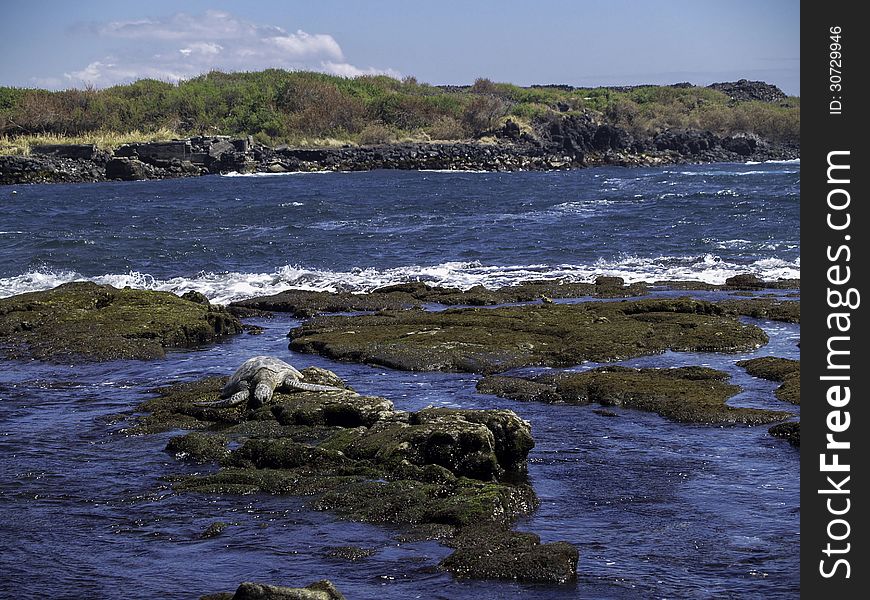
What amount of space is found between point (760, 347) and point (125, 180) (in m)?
63.6

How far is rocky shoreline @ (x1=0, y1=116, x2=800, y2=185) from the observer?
74.8m

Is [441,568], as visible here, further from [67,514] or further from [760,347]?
[760,347]

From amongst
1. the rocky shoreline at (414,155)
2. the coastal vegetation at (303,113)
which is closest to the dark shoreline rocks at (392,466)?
the rocky shoreline at (414,155)

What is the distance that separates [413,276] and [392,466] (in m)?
16.8

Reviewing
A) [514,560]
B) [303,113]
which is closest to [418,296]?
[514,560]

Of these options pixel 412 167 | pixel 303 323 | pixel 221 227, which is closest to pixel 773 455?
pixel 303 323

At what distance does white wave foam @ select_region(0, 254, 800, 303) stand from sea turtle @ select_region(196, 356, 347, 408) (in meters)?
11.0

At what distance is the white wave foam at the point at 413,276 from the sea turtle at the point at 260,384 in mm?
11011

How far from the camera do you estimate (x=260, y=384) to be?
12.9 m

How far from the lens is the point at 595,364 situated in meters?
15.9

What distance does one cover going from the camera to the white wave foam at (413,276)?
84.1 ft

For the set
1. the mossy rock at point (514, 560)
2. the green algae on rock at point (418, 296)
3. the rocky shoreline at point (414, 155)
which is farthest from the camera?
the rocky shoreline at point (414, 155)

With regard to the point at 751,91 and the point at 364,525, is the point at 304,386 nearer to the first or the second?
the point at 364,525

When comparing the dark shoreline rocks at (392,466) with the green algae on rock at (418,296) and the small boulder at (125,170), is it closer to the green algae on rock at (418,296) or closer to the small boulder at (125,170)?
the green algae on rock at (418,296)
